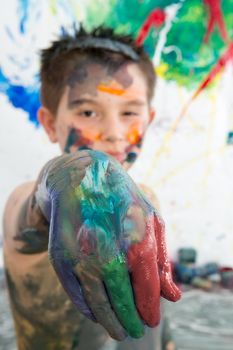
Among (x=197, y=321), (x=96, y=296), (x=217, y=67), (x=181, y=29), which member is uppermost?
(x=181, y=29)

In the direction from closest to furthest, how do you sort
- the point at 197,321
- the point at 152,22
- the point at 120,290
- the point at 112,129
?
the point at 120,290
the point at 112,129
the point at 197,321
the point at 152,22

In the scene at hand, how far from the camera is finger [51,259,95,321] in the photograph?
0.40 m

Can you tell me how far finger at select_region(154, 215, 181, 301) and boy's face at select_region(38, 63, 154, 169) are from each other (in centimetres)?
51

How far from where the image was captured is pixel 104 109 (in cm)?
93

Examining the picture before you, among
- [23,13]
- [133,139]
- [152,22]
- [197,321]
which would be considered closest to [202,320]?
[197,321]

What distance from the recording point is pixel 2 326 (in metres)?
1.27

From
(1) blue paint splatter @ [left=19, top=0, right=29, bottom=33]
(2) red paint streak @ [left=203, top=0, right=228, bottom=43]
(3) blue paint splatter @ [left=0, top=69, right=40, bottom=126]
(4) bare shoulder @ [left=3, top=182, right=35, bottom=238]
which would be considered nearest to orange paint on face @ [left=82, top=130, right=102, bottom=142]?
(4) bare shoulder @ [left=3, top=182, right=35, bottom=238]

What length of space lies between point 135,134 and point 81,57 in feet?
0.57

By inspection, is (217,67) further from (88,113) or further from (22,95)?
(88,113)

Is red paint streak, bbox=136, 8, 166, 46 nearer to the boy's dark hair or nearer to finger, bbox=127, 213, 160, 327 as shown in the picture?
the boy's dark hair

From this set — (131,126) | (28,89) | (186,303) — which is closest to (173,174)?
(186,303)

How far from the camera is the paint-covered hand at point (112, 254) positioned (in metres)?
0.39

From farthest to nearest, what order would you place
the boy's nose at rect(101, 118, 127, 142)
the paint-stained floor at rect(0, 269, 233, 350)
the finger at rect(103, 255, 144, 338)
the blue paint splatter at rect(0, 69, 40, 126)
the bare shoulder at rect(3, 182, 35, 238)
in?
the blue paint splatter at rect(0, 69, 40, 126), the paint-stained floor at rect(0, 269, 233, 350), the boy's nose at rect(101, 118, 127, 142), the bare shoulder at rect(3, 182, 35, 238), the finger at rect(103, 255, 144, 338)

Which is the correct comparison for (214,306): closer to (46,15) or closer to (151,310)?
(46,15)
